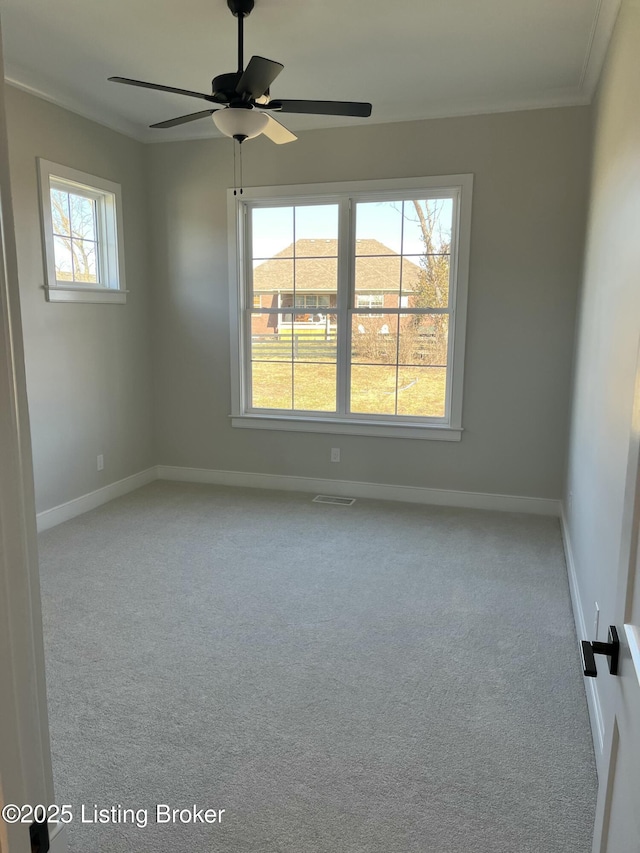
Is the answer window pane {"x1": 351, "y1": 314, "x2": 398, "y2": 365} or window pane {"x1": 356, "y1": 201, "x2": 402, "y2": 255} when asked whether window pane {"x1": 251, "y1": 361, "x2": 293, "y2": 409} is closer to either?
window pane {"x1": 351, "y1": 314, "x2": 398, "y2": 365}

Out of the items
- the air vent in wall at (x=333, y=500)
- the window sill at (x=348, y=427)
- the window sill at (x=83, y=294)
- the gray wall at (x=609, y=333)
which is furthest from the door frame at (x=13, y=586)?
the window sill at (x=348, y=427)

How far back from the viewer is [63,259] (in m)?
4.16

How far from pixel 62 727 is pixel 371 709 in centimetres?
112

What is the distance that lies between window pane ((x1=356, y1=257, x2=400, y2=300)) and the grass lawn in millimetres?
583

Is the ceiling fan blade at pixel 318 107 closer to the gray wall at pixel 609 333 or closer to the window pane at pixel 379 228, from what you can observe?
the gray wall at pixel 609 333

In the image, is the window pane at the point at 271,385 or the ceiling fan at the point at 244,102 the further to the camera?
the window pane at the point at 271,385

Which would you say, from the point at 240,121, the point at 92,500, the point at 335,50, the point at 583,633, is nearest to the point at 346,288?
the point at 335,50

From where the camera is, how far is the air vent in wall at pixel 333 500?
461cm

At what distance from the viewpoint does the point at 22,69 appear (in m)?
3.56

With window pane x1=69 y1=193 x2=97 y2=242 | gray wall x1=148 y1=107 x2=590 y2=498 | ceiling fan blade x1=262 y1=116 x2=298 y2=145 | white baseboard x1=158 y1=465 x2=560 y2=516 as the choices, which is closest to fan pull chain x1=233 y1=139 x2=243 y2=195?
gray wall x1=148 y1=107 x2=590 y2=498

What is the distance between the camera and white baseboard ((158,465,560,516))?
4.41 m

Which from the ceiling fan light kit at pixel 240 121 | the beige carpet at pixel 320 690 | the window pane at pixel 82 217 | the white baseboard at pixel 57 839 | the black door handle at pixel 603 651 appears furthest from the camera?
the window pane at pixel 82 217

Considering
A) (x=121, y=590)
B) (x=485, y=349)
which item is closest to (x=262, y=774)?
(x=121, y=590)

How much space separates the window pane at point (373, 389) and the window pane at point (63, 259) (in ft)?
7.42
